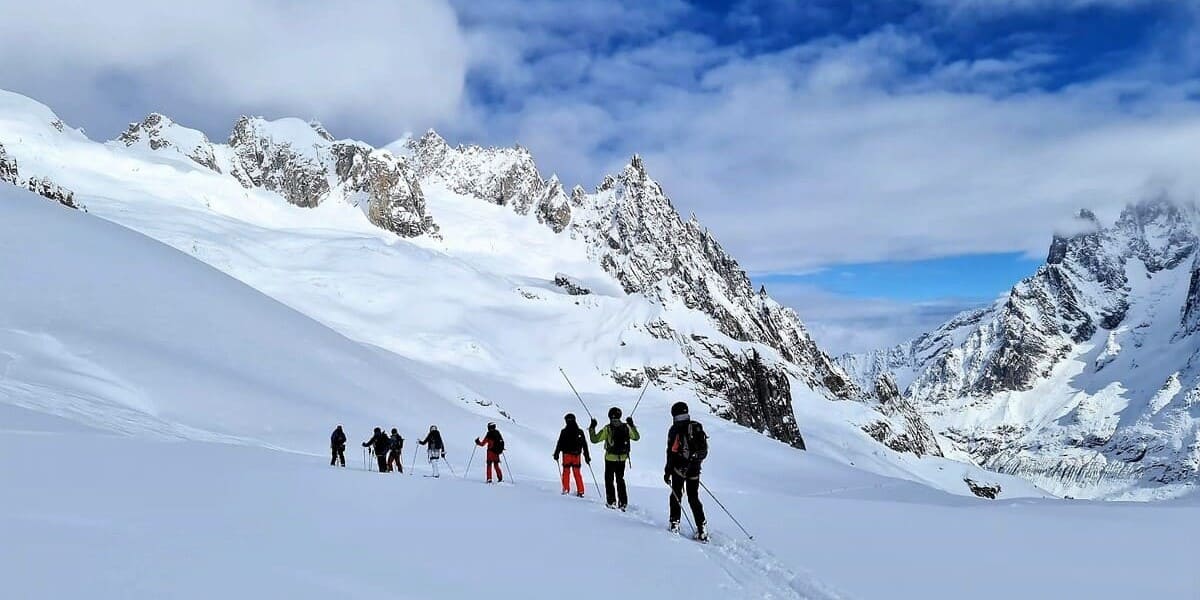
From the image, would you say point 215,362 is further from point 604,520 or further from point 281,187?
point 281,187

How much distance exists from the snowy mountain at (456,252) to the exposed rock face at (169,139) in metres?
0.38

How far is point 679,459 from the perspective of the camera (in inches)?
476

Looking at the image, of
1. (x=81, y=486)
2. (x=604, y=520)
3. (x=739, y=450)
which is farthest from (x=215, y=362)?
(x=739, y=450)

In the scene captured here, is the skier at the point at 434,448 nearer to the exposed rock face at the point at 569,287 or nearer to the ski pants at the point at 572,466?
the ski pants at the point at 572,466

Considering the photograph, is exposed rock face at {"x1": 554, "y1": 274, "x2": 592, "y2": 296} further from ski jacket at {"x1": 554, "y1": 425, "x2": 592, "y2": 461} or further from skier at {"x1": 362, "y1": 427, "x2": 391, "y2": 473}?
ski jacket at {"x1": 554, "y1": 425, "x2": 592, "y2": 461}

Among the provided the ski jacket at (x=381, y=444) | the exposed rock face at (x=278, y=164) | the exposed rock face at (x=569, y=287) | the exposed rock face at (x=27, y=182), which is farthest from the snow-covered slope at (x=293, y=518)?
the exposed rock face at (x=278, y=164)

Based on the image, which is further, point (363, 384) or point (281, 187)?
point (281, 187)

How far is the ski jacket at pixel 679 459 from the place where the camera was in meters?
12.0

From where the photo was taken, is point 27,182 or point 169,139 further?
point 169,139

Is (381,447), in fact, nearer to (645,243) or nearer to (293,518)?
(293,518)

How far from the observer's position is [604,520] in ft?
39.3

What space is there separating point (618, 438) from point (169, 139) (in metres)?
151

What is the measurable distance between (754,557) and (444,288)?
90.1 m

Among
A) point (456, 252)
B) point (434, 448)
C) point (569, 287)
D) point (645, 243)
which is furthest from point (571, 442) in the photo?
point (645, 243)
